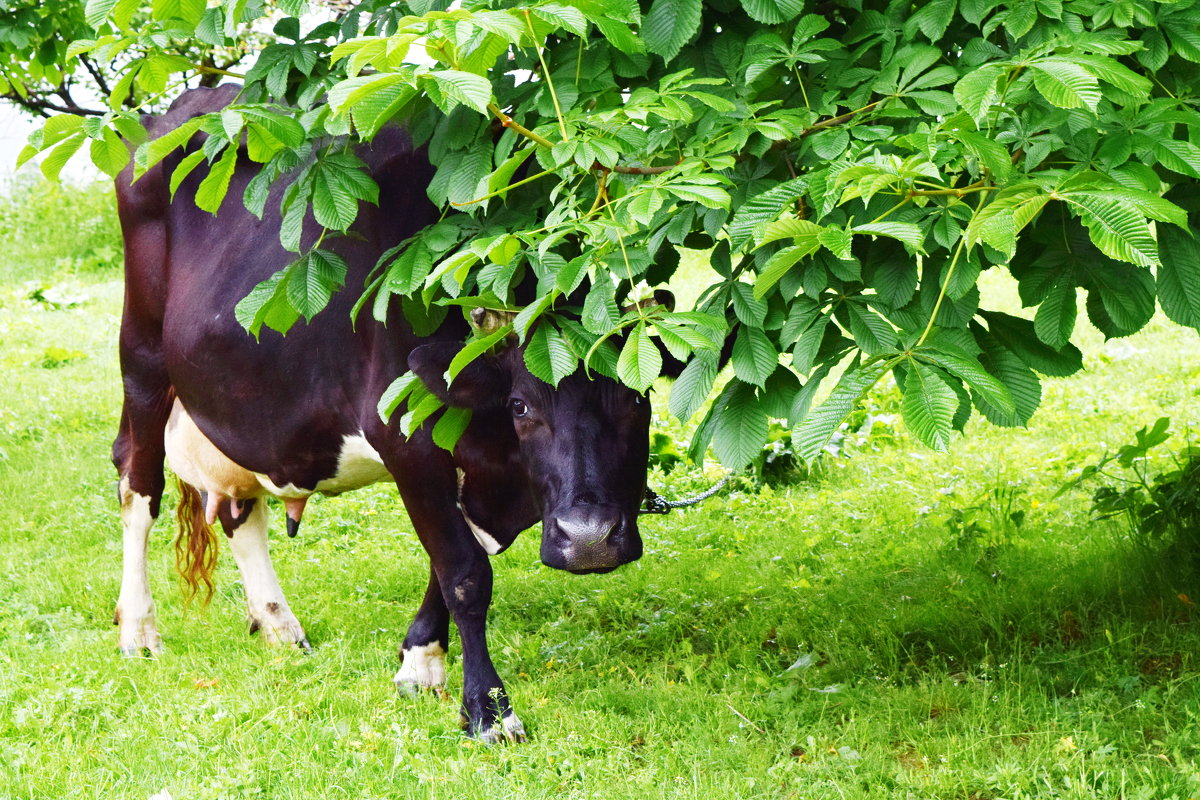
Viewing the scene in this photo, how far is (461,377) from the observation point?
3875 mm

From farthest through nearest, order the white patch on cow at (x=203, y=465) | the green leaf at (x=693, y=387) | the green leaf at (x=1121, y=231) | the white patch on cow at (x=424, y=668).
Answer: the white patch on cow at (x=203, y=465), the white patch on cow at (x=424, y=668), the green leaf at (x=693, y=387), the green leaf at (x=1121, y=231)

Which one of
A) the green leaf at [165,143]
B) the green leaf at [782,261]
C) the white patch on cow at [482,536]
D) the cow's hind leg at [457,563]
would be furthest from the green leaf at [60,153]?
the white patch on cow at [482,536]

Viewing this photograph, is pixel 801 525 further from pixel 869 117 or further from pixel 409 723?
pixel 869 117

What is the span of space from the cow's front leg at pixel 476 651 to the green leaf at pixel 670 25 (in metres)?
2.16

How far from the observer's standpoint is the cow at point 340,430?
3832 millimetres

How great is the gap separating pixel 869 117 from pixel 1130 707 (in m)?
2.18

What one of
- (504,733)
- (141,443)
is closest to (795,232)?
(504,733)

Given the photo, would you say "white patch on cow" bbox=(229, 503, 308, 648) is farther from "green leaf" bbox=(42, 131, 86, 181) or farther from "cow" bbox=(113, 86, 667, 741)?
"green leaf" bbox=(42, 131, 86, 181)

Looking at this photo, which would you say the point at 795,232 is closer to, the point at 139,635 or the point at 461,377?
the point at 461,377

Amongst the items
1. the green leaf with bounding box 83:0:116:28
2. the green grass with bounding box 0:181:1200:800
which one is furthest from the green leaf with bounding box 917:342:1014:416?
the green leaf with bounding box 83:0:116:28

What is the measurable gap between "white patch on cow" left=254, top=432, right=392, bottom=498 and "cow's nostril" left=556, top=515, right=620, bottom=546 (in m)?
1.15

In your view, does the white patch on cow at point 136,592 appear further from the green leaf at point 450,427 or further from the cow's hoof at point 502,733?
the green leaf at point 450,427

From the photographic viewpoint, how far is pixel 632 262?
110 inches

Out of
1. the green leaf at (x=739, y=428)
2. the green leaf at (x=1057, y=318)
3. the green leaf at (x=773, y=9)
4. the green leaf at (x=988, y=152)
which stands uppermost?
the green leaf at (x=773, y=9)
